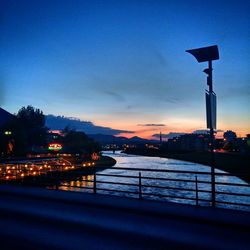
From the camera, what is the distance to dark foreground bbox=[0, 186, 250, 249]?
627cm

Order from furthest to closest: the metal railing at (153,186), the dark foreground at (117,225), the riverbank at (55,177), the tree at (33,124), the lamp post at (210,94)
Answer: the tree at (33,124) < the riverbank at (55,177) < the metal railing at (153,186) < the lamp post at (210,94) < the dark foreground at (117,225)

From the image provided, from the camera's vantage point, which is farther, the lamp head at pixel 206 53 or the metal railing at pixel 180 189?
the metal railing at pixel 180 189

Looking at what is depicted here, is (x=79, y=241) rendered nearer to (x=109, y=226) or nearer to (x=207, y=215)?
(x=109, y=226)

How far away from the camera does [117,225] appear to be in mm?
7676

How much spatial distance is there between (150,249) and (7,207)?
6.59 meters

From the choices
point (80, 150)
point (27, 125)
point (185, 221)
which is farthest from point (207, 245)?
point (80, 150)

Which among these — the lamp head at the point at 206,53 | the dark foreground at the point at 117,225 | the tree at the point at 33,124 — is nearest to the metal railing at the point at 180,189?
the dark foreground at the point at 117,225

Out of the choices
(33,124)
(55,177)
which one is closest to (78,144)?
(33,124)

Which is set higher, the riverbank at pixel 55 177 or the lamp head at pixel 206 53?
the lamp head at pixel 206 53

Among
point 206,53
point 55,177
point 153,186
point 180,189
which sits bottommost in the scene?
point 55,177

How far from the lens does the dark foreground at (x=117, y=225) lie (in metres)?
6.27

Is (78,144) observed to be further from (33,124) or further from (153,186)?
(153,186)

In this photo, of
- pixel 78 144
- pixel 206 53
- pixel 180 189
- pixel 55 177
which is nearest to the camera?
pixel 206 53

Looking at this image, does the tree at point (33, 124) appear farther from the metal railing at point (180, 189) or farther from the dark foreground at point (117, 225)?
the dark foreground at point (117, 225)
